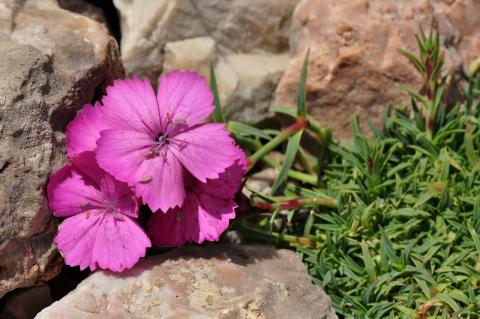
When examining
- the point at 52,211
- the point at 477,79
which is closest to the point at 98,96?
the point at 52,211

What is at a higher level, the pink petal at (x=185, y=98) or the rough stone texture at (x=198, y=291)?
the pink petal at (x=185, y=98)

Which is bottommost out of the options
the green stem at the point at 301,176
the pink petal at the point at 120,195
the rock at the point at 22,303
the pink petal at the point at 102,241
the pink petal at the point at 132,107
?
the rock at the point at 22,303

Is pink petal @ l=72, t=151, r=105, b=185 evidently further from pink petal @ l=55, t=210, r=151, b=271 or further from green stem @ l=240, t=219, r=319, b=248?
green stem @ l=240, t=219, r=319, b=248

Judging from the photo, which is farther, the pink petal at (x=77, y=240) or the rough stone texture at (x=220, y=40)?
the rough stone texture at (x=220, y=40)

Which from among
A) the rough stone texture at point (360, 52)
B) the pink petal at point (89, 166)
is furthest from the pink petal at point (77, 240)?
the rough stone texture at point (360, 52)

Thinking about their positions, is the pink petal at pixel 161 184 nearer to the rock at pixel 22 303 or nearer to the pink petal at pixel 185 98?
the pink petal at pixel 185 98

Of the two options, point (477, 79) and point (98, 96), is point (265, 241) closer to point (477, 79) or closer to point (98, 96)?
point (98, 96)
